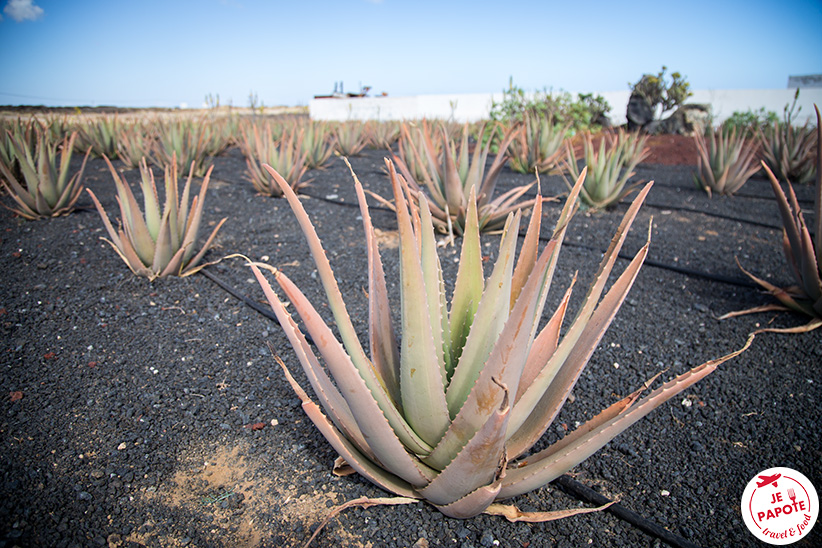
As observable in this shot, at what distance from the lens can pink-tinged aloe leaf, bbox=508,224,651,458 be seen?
3.24ft

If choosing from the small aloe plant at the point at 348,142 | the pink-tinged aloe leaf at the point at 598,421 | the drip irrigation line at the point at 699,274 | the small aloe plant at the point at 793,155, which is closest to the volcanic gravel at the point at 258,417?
the drip irrigation line at the point at 699,274

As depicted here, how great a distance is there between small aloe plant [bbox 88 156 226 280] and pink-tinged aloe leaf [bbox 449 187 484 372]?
5.93ft

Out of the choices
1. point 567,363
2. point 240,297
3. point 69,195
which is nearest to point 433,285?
point 567,363

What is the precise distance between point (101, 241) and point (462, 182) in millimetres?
2589

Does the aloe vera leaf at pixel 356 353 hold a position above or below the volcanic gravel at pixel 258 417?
above

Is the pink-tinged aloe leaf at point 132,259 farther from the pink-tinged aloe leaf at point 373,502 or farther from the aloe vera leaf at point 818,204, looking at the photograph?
the aloe vera leaf at point 818,204

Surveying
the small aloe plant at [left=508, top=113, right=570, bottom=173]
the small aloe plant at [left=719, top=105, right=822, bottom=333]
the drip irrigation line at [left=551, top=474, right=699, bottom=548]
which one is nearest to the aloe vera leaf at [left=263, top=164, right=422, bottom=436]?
the drip irrigation line at [left=551, top=474, right=699, bottom=548]

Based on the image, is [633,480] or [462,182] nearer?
[633,480]

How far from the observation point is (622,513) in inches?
45.1

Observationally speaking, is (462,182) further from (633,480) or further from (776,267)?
(633,480)

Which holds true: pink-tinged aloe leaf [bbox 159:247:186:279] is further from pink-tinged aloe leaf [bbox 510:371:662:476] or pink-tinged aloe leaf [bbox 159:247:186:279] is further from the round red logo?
the round red logo

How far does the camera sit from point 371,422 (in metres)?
0.95

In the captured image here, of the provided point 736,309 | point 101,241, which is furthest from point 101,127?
point 736,309

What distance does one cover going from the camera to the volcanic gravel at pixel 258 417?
43.8 inches
